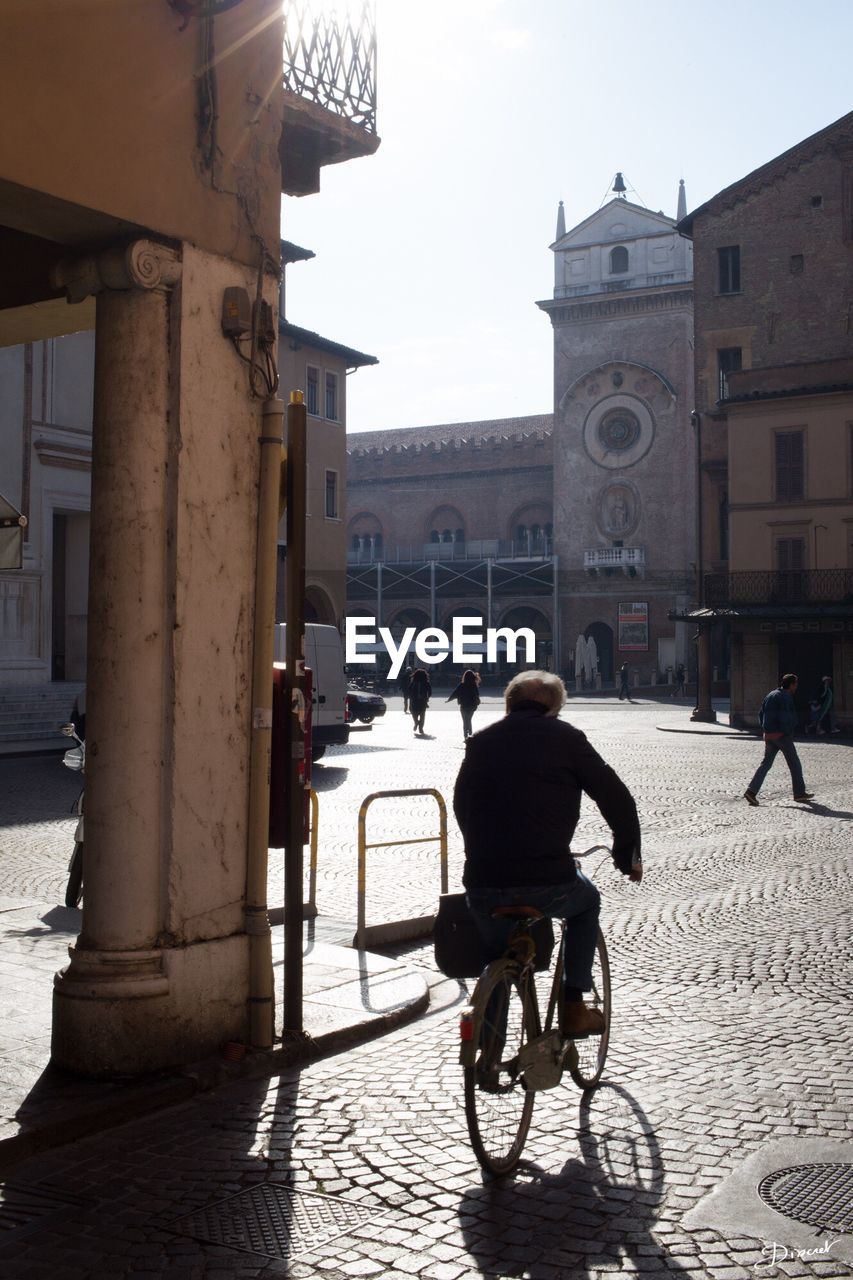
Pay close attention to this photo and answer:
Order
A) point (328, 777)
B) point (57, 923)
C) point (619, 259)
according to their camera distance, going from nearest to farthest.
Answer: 1. point (57, 923)
2. point (328, 777)
3. point (619, 259)

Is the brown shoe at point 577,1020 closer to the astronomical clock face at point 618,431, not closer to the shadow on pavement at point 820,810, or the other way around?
the shadow on pavement at point 820,810

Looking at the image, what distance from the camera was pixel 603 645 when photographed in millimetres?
69375

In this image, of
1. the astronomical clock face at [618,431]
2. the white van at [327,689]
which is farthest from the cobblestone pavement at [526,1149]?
the astronomical clock face at [618,431]

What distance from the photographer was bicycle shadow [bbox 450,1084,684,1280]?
12.6ft

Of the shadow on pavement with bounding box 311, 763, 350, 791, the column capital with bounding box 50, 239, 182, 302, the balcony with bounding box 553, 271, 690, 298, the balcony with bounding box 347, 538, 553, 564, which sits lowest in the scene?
the shadow on pavement with bounding box 311, 763, 350, 791

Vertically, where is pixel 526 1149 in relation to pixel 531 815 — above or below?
below

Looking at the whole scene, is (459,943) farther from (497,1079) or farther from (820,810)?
(820,810)

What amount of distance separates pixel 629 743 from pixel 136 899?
78.3 feet

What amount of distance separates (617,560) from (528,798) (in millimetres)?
64062

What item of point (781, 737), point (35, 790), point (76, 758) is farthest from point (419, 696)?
point (76, 758)

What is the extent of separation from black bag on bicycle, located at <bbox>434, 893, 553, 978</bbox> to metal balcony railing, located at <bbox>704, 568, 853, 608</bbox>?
3450 cm

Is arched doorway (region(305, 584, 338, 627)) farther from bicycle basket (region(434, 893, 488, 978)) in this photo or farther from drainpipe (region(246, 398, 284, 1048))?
bicycle basket (region(434, 893, 488, 978))

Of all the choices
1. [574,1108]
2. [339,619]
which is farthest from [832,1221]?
[339,619]

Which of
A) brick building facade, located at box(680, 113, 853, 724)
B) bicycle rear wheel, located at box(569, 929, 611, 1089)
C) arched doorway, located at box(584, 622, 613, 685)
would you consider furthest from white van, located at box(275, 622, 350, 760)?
arched doorway, located at box(584, 622, 613, 685)
